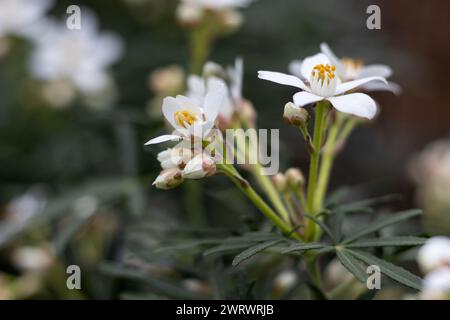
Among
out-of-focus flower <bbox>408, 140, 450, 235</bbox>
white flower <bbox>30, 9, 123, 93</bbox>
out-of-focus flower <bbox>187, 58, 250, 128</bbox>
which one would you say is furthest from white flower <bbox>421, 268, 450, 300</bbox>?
white flower <bbox>30, 9, 123, 93</bbox>

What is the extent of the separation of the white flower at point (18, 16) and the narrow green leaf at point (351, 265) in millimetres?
1141

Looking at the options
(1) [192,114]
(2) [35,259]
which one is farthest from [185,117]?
(2) [35,259]

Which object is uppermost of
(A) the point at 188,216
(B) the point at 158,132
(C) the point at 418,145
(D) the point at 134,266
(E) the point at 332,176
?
(C) the point at 418,145

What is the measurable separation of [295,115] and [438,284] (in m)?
0.23

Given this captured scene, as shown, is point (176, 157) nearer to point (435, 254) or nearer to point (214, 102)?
point (214, 102)

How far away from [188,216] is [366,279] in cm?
69

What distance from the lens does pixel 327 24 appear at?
174 centimetres

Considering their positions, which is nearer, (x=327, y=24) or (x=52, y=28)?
(x=52, y=28)

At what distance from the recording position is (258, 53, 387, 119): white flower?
2.14ft

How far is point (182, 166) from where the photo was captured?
695mm

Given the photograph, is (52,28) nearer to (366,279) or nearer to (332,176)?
(332,176)

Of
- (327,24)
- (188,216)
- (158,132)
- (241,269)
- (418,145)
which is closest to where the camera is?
(241,269)

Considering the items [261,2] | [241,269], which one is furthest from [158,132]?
[261,2]
